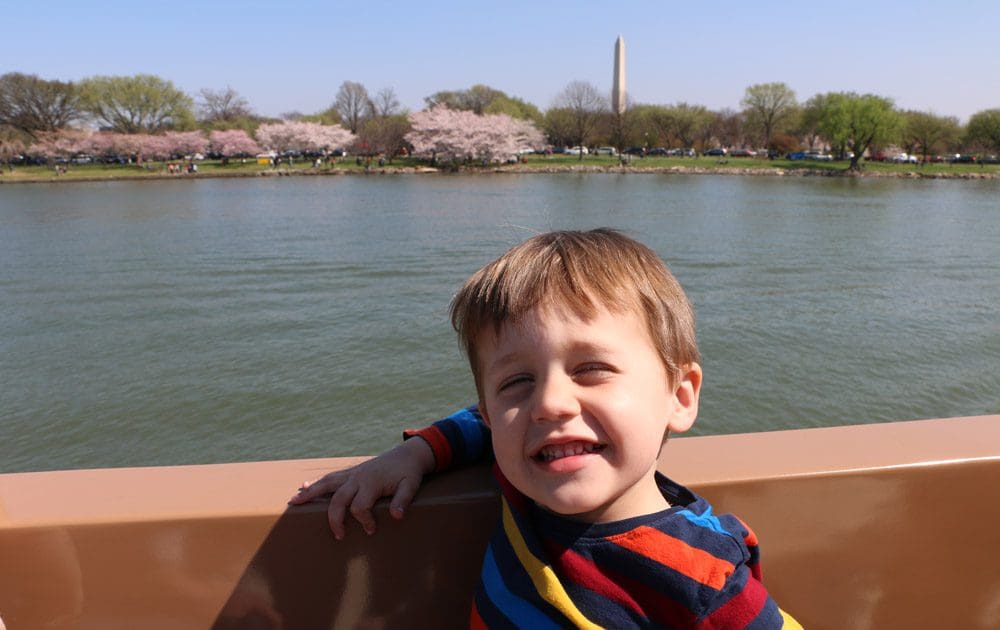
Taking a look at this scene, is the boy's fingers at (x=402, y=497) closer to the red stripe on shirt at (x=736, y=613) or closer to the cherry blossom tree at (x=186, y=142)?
the red stripe on shirt at (x=736, y=613)

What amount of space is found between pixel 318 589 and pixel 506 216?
79.0 ft

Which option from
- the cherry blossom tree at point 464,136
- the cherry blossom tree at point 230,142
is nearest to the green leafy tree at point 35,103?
the cherry blossom tree at point 230,142

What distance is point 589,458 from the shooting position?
120 centimetres

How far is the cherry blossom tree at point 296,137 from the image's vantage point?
7169 cm

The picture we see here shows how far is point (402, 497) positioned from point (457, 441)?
0.69ft

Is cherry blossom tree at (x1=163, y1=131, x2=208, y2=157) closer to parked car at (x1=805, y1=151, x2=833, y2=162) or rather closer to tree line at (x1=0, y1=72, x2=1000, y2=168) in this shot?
tree line at (x1=0, y1=72, x2=1000, y2=168)

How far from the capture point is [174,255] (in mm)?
16578

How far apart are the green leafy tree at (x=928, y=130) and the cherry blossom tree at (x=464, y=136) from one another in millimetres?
37973

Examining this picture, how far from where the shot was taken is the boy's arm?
1.39 metres

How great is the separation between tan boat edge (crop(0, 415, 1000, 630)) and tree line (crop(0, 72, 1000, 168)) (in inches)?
2498

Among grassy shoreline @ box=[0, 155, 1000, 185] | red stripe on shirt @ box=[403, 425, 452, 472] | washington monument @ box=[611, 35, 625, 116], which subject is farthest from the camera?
washington monument @ box=[611, 35, 625, 116]

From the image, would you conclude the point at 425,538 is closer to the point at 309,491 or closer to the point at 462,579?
the point at 462,579

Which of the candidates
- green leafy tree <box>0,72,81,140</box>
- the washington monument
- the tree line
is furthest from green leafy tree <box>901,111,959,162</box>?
green leafy tree <box>0,72,81,140</box>

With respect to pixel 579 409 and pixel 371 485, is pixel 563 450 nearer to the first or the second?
pixel 579 409
